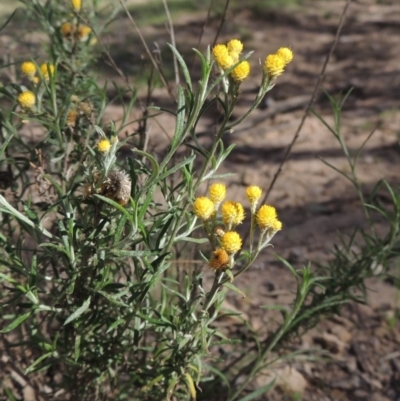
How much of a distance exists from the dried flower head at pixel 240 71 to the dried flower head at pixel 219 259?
1.10 feet

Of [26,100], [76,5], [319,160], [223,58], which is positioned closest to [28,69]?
[26,100]

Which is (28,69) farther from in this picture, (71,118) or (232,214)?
(232,214)

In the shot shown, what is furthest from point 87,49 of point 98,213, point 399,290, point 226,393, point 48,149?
point 399,290

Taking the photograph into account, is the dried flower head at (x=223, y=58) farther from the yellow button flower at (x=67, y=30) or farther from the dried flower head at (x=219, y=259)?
the yellow button flower at (x=67, y=30)

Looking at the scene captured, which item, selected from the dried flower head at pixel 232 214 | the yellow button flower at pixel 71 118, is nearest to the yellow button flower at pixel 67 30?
the yellow button flower at pixel 71 118

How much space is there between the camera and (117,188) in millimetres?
1266

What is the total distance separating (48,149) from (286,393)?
120cm

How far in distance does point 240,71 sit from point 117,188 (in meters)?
0.33

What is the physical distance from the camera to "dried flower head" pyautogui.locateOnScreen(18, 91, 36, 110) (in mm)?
1525

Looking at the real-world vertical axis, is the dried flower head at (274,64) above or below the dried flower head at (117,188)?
above

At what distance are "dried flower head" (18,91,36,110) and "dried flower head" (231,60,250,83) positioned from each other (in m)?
0.57

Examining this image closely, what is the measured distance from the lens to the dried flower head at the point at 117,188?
127cm

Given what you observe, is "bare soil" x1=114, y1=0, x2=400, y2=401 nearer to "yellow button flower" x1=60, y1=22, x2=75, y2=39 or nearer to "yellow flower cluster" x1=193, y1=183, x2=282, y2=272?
"yellow flower cluster" x1=193, y1=183, x2=282, y2=272

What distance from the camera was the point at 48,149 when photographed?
6.44 ft
